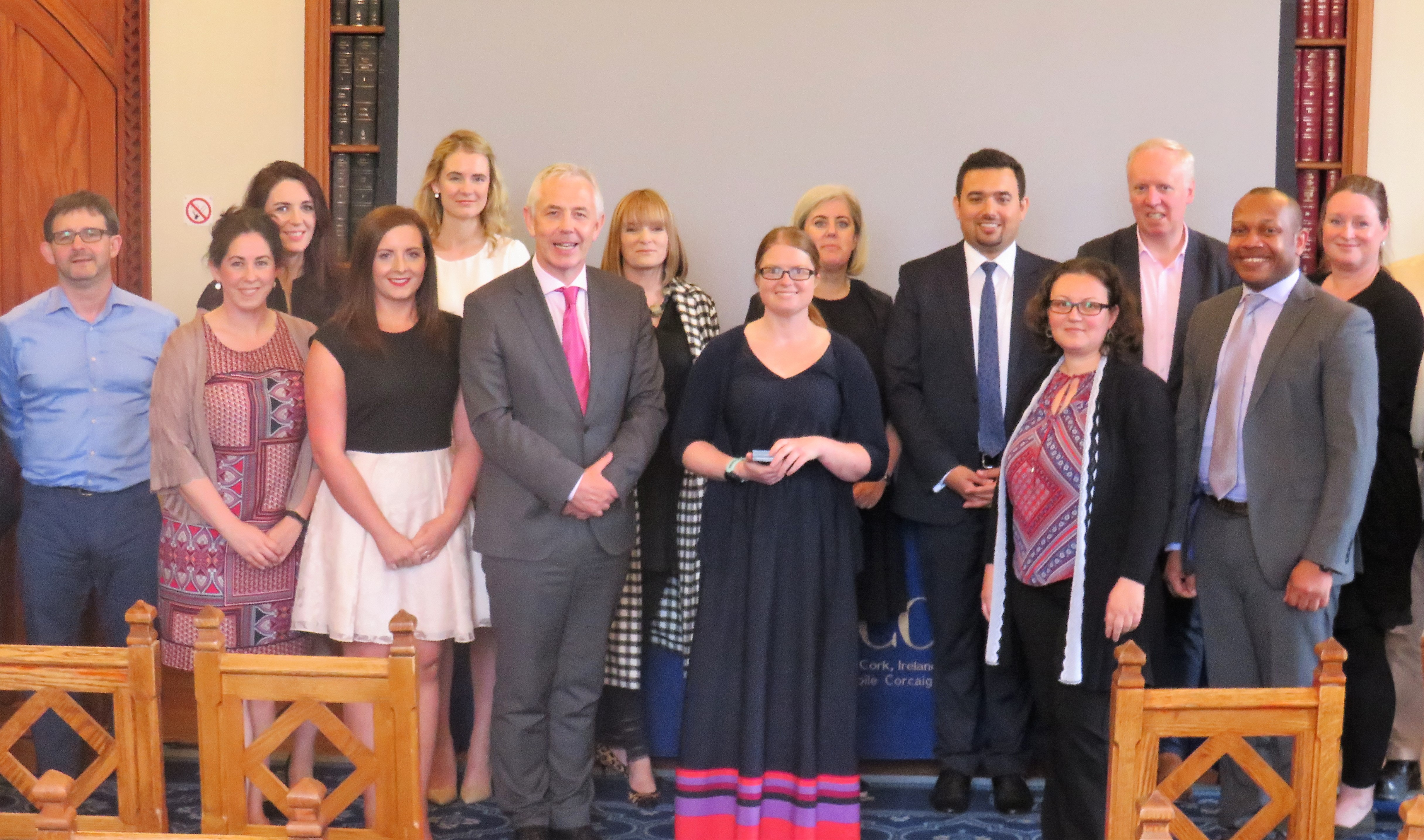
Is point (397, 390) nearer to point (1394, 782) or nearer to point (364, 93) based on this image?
point (364, 93)

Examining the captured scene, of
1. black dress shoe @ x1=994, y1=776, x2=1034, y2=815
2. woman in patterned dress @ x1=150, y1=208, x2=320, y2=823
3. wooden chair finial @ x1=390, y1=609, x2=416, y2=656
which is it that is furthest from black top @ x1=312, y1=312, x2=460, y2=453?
black dress shoe @ x1=994, y1=776, x2=1034, y2=815

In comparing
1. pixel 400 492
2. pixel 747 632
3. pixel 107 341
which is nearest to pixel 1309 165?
pixel 747 632

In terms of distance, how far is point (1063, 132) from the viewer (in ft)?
14.6

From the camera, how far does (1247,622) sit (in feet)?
9.63

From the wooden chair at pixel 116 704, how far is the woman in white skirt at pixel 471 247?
4.70 feet

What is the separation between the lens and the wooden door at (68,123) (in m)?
4.48

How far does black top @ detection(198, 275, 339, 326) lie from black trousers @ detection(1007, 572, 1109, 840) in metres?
2.05

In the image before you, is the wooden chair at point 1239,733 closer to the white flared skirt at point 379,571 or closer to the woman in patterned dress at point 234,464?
the white flared skirt at point 379,571

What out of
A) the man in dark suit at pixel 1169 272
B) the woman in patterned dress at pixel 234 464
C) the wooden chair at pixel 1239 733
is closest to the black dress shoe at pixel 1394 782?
the man in dark suit at pixel 1169 272

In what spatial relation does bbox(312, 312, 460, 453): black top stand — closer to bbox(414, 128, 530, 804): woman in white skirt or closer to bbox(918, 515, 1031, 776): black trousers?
bbox(414, 128, 530, 804): woman in white skirt

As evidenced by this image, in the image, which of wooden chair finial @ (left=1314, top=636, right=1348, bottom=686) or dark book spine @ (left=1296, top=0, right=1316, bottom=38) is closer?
wooden chair finial @ (left=1314, top=636, right=1348, bottom=686)

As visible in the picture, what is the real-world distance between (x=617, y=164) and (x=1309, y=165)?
2490 millimetres

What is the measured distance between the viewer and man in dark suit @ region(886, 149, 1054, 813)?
3.35 metres

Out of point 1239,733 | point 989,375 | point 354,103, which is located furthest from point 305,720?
point 354,103
